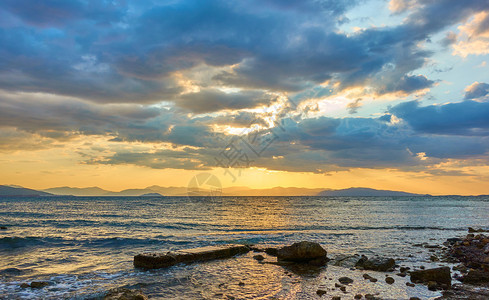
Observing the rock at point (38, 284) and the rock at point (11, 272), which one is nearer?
the rock at point (38, 284)

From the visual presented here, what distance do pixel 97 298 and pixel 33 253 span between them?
14.4 metres

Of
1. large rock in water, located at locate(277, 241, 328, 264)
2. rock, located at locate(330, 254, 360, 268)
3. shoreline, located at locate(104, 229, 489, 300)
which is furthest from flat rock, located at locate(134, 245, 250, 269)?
rock, located at locate(330, 254, 360, 268)

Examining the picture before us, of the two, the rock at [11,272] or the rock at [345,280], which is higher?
the rock at [345,280]

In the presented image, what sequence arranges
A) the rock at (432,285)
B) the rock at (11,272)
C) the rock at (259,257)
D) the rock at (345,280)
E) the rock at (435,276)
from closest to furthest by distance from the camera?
the rock at (432,285), the rock at (435,276), the rock at (345,280), the rock at (11,272), the rock at (259,257)

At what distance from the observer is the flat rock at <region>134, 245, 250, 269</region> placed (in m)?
17.6

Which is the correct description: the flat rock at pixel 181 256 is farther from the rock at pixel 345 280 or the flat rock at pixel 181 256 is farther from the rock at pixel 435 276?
the rock at pixel 435 276

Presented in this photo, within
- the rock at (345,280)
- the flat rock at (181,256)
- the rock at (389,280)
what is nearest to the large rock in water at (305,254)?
the rock at (345,280)

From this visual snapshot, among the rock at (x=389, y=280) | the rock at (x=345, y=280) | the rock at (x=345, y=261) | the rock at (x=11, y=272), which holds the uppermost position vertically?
the rock at (x=389, y=280)

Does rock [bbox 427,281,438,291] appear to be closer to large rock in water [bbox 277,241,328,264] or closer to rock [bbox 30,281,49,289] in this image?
large rock in water [bbox 277,241,328,264]

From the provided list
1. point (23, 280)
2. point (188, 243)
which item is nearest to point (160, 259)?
point (23, 280)

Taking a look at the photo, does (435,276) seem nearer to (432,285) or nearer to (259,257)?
(432,285)

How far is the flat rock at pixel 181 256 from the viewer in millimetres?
17641

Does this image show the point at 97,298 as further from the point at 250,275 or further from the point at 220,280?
the point at 250,275

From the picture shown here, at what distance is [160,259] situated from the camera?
58.2 feet
